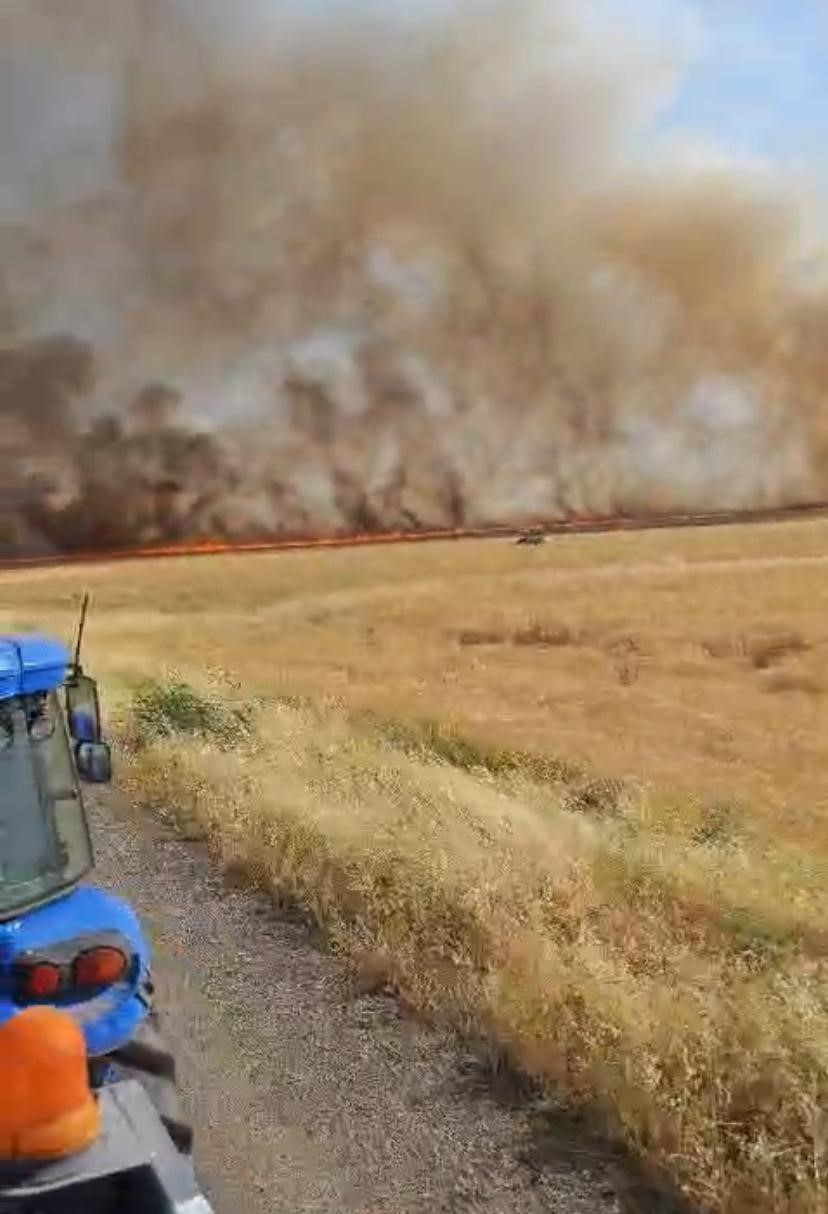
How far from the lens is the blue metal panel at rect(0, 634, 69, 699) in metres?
4.17

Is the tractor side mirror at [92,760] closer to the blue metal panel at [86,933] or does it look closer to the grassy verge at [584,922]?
the blue metal panel at [86,933]

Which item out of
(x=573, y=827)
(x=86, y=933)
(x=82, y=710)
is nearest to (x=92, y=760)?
(x=82, y=710)

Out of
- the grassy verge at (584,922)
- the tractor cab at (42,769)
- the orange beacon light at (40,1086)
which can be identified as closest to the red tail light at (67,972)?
the tractor cab at (42,769)

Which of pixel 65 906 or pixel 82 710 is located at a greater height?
pixel 82 710

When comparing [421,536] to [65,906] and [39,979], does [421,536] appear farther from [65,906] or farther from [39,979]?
[39,979]

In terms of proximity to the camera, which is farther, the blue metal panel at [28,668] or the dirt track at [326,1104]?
the dirt track at [326,1104]

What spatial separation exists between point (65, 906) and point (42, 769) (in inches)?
17.0

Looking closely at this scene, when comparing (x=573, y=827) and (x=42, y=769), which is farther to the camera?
(x=573, y=827)

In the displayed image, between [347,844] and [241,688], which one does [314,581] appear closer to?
[241,688]

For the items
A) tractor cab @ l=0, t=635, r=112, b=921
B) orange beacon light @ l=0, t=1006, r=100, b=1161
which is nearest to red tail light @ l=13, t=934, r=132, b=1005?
tractor cab @ l=0, t=635, r=112, b=921

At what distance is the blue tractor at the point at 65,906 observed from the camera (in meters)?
3.88

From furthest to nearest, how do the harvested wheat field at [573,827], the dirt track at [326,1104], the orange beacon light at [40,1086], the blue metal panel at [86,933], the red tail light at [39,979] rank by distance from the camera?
the harvested wheat field at [573,827]
the dirt track at [326,1104]
the blue metal panel at [86,933]
the red tail light at [39,979]
the orange beacon light at [40,1086]

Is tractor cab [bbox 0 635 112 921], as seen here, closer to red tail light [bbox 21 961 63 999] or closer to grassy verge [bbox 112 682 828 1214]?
red tail light [bbox 21 961 63 999]

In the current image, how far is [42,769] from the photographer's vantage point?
Result: 14.5 feet
